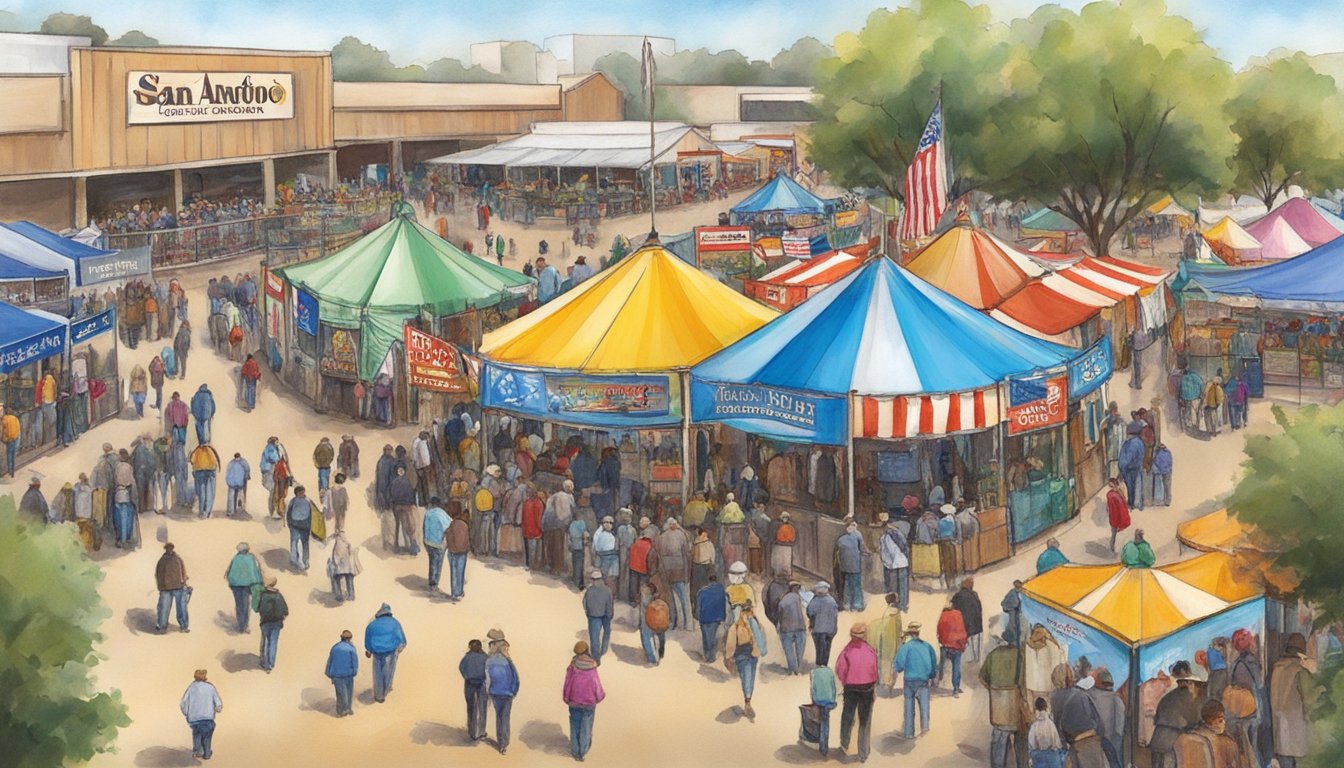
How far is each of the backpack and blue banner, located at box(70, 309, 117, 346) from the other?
1044cm

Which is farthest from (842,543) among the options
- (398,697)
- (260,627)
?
(260,627)

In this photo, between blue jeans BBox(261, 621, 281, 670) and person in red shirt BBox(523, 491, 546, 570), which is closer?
blue jeans BBox(261, 621, 281, 670)

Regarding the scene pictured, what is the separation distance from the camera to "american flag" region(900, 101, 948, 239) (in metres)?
19.1

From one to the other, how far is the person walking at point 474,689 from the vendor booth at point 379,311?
34.0 feet

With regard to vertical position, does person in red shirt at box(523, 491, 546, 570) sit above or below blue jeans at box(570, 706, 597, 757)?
above

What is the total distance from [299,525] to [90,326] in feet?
21.5

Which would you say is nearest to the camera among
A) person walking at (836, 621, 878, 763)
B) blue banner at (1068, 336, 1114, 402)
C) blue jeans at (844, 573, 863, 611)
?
person walking at (836, 621, 878, 763)

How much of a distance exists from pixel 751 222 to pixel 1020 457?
87.5 feet

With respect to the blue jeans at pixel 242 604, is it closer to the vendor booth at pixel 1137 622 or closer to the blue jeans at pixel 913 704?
the blue jeans at pixel 913 704

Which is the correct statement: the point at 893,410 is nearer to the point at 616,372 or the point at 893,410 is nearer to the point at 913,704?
the point at 616,372

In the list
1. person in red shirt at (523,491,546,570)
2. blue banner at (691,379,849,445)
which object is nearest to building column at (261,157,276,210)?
blue banner at (691,379,849,445)

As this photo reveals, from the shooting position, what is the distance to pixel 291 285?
2505 cm

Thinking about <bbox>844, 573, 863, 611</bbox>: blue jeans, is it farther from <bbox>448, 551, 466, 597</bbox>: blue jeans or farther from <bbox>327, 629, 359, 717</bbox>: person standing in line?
<bbox>327, 629, 359, 717</bbox>: person standing in line

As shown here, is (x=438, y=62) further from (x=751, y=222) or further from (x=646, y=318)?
(x=646, y=318)
